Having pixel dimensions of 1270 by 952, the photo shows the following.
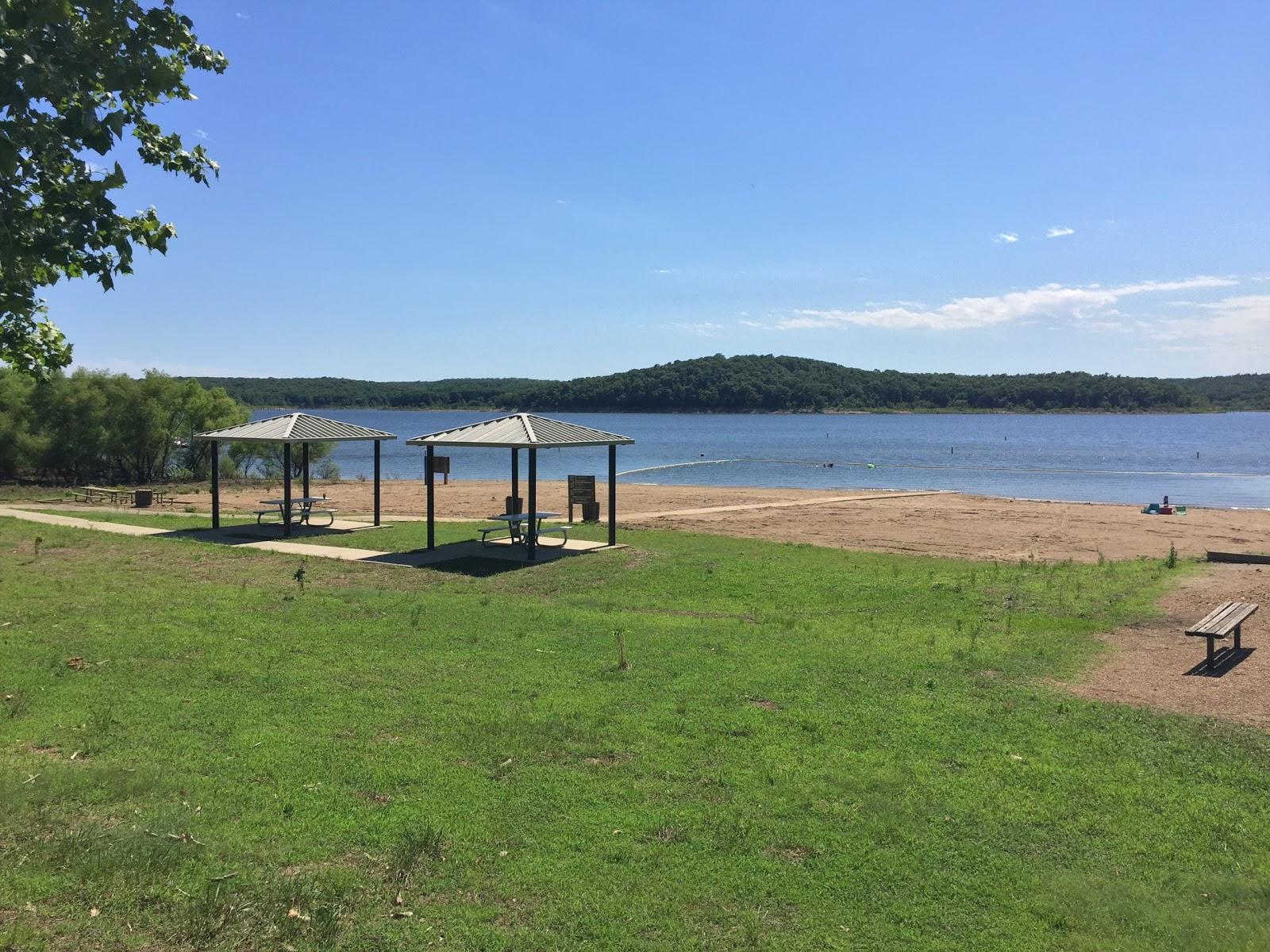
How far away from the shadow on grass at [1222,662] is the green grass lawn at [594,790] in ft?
3.94

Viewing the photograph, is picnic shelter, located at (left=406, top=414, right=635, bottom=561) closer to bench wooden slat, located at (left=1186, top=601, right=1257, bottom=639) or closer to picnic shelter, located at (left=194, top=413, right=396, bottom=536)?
picnic shelter, located at (left=194, top=413, right=396, bottom=536)

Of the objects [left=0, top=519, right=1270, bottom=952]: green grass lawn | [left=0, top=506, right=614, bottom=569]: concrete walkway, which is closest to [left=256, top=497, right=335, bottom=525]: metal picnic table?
[left=0, top=506, right=614, bottom=569]: concrete walkway

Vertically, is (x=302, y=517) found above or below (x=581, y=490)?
below

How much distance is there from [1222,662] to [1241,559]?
8.90 meters

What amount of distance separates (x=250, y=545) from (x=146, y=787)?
1392cm

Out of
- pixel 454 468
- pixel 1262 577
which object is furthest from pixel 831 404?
pixel 1262 577

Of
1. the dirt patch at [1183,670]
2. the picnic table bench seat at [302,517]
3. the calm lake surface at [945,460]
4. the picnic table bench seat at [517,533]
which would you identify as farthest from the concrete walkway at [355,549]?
the calm lake surface at [945,460]

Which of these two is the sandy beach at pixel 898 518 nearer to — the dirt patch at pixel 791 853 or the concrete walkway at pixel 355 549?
the concrete walkway at pixel 355 549

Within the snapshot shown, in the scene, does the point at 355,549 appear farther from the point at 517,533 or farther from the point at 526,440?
the point at 526,440

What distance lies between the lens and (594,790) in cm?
589

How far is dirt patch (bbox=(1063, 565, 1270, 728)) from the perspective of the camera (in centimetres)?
827

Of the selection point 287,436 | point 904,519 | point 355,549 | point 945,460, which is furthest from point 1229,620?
point 945,460

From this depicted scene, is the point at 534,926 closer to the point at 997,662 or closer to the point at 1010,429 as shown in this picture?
the point at 997,662

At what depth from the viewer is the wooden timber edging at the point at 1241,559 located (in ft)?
54.7
